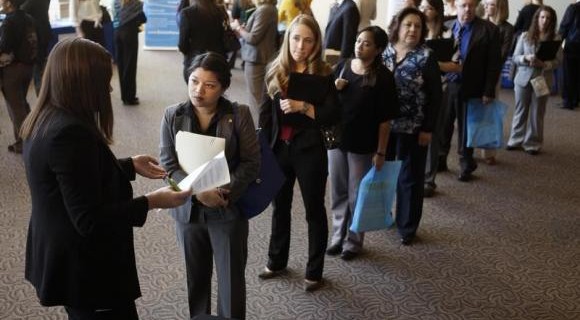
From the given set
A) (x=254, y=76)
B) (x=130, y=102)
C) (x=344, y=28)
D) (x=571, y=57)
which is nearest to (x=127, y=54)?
(x=130, y=102)

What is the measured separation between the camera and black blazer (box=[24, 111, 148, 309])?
1621 mm

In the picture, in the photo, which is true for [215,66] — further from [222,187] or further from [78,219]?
[78,219]

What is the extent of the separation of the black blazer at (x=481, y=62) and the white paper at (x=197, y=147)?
300cm

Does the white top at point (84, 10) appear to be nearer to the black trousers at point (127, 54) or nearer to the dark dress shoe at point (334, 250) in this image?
the black trousers at point (127, 54)

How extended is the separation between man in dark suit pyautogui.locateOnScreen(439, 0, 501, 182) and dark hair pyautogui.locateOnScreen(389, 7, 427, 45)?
3.14ft

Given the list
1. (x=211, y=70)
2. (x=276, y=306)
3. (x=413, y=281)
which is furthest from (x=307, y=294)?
(x=211, y=70)

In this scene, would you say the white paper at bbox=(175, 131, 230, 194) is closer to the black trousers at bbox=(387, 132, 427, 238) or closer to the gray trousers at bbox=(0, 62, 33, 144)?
the black trousers at bbox=(387, 132, 427, 238)

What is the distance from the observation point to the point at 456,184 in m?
5.12

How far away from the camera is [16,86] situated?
5.27 m

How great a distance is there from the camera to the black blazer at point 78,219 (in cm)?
162

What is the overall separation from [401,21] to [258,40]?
2687 millimetres

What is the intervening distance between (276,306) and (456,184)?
100 inches

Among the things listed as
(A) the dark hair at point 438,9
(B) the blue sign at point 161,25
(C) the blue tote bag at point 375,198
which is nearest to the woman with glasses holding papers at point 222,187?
(C) the blue tote bag at point 375,198

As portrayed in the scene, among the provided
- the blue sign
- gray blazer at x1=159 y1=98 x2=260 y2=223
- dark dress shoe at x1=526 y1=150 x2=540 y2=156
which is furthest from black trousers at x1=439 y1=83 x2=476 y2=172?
the blue sign
